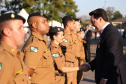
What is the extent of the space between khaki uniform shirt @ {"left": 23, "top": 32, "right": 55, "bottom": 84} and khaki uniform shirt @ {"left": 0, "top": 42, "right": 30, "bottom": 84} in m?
0.46

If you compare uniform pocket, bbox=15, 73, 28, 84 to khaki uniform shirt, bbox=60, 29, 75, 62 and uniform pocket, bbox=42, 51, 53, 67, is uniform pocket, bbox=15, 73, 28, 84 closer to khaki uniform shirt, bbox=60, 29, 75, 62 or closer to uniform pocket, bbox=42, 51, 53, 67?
uniform pocket, bbox=42, 51, 53, 67

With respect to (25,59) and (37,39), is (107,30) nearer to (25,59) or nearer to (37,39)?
(37,39)

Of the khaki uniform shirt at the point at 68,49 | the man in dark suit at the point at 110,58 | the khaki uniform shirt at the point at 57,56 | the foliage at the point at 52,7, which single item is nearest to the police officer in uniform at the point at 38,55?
the khaki uniform shirt at the point at 57,56

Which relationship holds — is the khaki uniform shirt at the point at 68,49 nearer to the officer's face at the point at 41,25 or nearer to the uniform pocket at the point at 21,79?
the officer's face at the point at 41,25

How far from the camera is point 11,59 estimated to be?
1970mm

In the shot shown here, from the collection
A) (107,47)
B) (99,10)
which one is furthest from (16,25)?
(99,10)

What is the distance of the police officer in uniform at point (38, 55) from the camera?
2.68 metres

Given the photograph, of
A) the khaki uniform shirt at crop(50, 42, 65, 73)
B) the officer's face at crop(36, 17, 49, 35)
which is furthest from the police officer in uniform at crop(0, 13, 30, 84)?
the khaki uniform shirt at crop(50, 42, 65, 73)

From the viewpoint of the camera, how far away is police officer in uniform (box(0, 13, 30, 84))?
75.5 inches

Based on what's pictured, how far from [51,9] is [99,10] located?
33675 mm

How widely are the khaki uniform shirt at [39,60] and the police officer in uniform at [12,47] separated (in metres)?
0.46

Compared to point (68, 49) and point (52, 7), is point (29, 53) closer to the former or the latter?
point (68, 49)

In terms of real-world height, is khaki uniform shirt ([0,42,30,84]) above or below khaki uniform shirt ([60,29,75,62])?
above

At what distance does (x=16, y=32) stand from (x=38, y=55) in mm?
703
